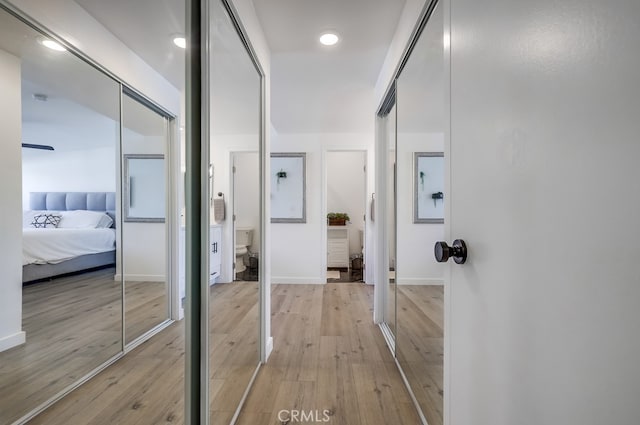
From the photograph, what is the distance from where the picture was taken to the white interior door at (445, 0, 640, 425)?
42 cm

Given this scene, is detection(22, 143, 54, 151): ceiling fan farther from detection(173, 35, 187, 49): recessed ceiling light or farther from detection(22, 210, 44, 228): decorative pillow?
detection(173, 35, 187, 49): recessed ceiling light

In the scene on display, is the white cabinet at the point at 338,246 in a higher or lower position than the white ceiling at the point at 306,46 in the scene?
lower

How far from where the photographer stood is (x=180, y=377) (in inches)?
40.2

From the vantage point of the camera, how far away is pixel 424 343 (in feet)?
4.98

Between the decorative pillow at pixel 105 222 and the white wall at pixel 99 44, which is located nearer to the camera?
the white wall at pixel 99 44

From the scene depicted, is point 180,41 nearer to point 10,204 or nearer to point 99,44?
point 99,44

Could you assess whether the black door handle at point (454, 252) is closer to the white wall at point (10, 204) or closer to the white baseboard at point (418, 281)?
the white baseboard at point (418, 281)

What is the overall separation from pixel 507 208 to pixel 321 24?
1.87m

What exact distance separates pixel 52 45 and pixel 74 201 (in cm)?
33

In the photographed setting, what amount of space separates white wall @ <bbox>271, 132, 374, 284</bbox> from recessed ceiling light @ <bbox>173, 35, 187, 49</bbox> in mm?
3581

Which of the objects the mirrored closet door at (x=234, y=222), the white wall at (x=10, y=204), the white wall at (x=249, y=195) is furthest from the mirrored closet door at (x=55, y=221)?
the white wall at (x=249, y=195)

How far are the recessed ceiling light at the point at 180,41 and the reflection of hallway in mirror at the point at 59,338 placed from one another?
0.77 metres

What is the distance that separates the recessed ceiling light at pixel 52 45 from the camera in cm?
55

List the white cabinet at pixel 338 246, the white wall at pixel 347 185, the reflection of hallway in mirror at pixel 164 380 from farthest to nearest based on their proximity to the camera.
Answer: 1. the white wall at pixel 347 185
2. the white cabinet at pixel 338 246
3. the reflection of hallway in mirror at pixel 164 380
